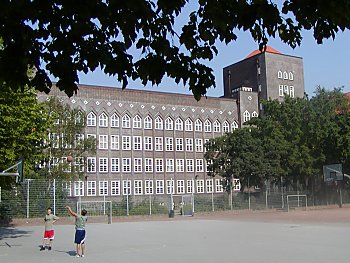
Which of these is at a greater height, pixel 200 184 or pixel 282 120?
pixel 282 120

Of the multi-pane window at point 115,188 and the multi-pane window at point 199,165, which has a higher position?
the multi-pane window at point 199,165

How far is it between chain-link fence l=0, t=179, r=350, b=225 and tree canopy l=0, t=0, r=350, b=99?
32.6 metres

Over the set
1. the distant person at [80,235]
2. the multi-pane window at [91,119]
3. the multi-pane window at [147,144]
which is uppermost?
A: the multi-pane window at [91,119]

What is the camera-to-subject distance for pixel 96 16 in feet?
16.6

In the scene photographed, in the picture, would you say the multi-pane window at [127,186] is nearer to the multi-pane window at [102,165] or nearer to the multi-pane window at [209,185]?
the multi-pane window at [102,165]

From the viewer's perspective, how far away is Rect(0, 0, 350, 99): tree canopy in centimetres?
498

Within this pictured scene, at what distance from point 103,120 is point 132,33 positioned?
6878cm

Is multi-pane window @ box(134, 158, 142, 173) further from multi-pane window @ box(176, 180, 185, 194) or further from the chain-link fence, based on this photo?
the chain-link fence

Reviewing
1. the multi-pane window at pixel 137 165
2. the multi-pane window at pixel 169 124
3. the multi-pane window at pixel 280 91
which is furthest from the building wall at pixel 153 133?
the multi-pane window at pixel 280 91

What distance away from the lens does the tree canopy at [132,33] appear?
498cm

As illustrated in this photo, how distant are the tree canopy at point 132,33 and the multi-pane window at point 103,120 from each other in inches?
2682

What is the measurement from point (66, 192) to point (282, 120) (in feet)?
111

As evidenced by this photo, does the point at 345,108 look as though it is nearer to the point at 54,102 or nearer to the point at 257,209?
the point at 257,209

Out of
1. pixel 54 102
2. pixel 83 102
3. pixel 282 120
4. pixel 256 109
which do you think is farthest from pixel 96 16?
pixel 256 109
